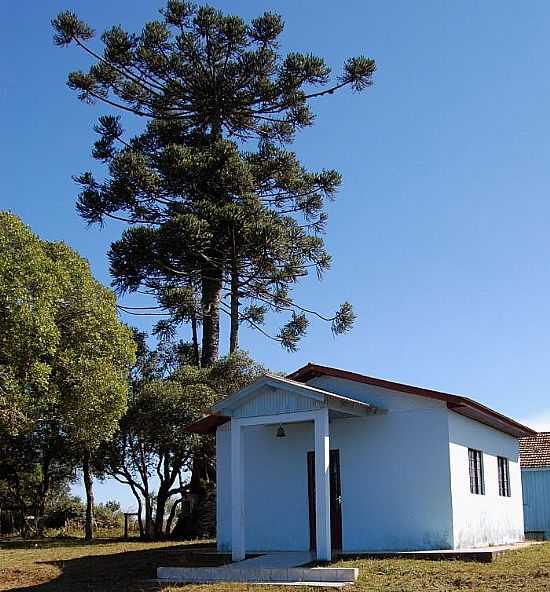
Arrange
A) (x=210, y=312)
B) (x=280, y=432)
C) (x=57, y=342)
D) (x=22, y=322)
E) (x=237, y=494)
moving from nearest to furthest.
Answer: (x=237, y=494), (x=280, y=432), (x=22, y=322), (x=57, y=342), (x=210, y=312)

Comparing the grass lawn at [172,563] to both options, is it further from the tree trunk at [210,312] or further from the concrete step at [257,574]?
the tree trunk at [210,312]

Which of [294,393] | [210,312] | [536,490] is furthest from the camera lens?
[210,312]

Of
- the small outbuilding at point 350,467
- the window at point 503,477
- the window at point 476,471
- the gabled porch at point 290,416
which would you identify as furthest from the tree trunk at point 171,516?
the window at point 476,471

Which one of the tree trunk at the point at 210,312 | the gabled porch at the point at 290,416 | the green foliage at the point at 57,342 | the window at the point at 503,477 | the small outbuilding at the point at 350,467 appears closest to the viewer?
the gabled porch at the point at 290,416

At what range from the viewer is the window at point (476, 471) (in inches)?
749

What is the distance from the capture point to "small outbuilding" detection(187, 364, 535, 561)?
17203mm

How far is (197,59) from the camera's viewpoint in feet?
107

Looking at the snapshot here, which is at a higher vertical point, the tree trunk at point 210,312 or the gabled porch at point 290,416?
the tree trunk at point 210,312

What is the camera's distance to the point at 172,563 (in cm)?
1814

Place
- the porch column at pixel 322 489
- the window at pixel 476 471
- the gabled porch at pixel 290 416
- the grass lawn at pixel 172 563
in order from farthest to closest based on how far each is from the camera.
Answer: the window at pixel 476 471
the gabled porch at pixel 290 416
the porch column at pixel 322 489
the grass lawn at pixel 172 563

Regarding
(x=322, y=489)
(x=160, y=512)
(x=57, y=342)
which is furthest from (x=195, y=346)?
(x=322, y=489)

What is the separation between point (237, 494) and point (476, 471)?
5327mm

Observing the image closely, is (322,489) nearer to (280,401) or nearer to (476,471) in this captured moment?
(280,401)

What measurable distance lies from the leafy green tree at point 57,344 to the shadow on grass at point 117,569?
366 cm
